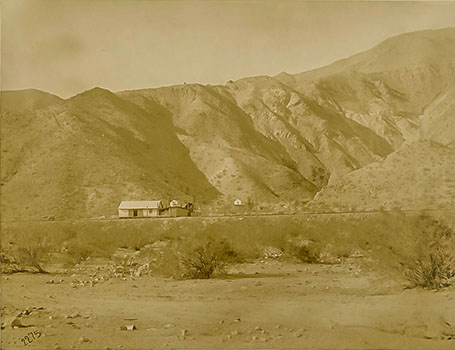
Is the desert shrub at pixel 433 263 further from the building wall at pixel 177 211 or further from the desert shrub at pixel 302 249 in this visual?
the building wall at pixel 177 211

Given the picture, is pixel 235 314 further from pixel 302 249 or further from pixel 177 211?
pixel 177 211

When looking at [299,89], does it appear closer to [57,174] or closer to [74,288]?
[57,174]

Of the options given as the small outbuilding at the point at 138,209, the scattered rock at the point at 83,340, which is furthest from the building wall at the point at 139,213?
the scattered rock at the point at 83,340

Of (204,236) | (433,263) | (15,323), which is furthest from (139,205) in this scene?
(433,263)

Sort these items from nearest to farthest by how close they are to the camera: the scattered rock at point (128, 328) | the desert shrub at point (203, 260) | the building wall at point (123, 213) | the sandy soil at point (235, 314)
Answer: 1. the sandy soil at point (235, 314)
2. the scattered rock at point (128, 328)
3. the desert shrub at point (203, 260)
4. the building wall at point (123, 213)

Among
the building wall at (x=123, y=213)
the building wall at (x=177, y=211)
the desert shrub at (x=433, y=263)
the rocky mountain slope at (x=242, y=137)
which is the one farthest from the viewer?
the building wall at (x=177, y=211)

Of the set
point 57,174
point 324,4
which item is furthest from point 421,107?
point 324,4
